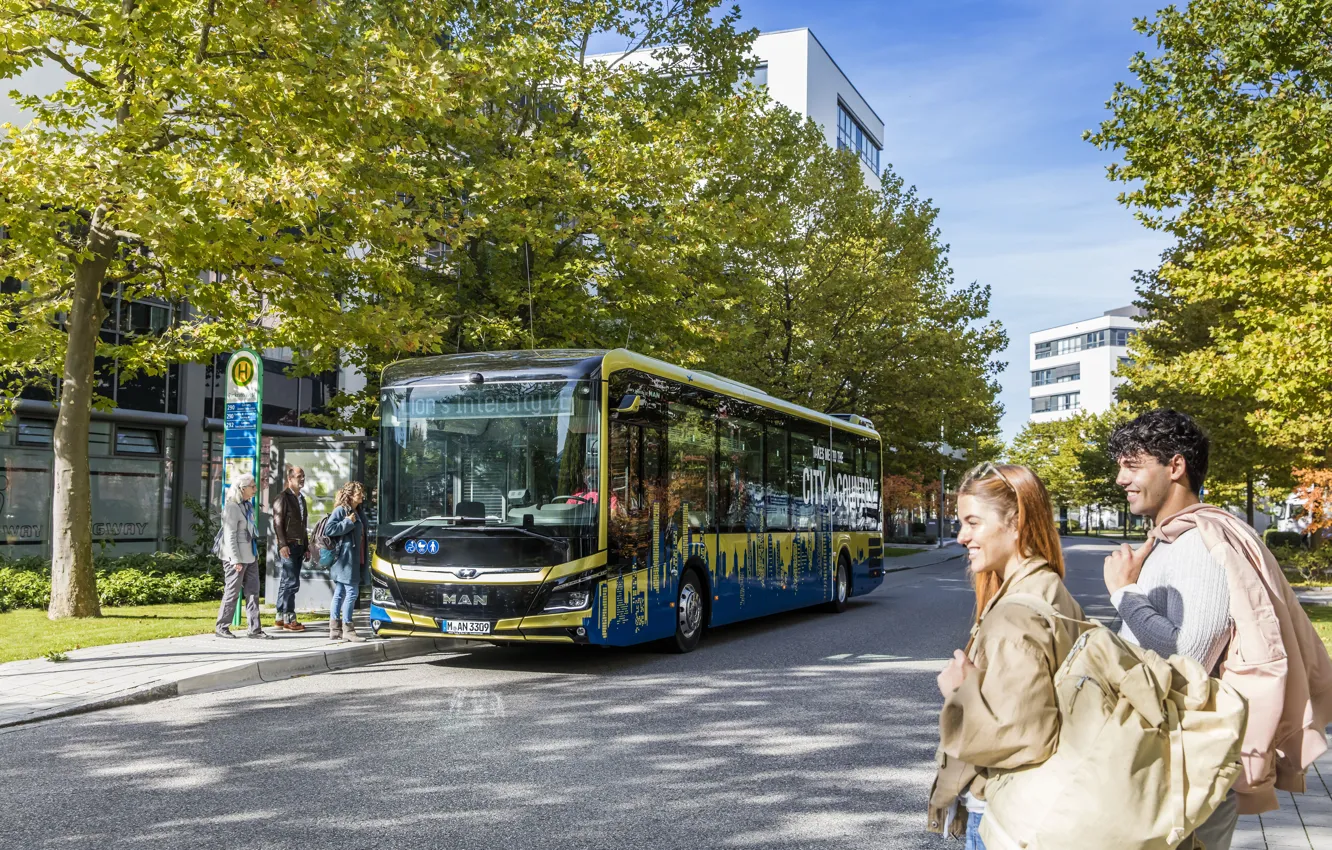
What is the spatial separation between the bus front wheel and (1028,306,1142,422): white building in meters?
96.2

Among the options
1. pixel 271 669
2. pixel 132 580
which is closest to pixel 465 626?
pixel 271 669

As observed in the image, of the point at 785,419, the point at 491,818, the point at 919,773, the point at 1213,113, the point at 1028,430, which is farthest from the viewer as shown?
the point at 1028,430

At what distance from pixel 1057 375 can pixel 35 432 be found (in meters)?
105

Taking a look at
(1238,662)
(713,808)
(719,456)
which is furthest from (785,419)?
(1238,662)

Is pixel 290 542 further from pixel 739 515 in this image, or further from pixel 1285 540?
pixel 1285 540

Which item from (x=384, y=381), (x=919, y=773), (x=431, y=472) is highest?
(x=384, y=381)

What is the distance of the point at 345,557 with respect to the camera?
40.1 ft

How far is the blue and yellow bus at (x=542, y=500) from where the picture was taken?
1014cm

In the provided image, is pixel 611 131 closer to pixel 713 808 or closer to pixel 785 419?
pixel 785 419

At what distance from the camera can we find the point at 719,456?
12.8 metres

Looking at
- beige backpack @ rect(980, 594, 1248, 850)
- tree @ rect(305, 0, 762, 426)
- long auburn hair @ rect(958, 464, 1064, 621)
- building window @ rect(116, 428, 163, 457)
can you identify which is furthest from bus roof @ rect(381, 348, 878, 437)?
building window @ rect(116, 428, 163, 457)

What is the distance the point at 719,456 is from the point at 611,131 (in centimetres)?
709

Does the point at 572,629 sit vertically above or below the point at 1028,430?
below

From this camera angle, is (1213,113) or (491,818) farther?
(1213,113)
